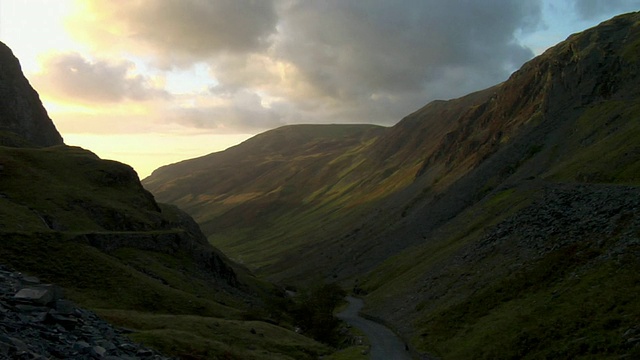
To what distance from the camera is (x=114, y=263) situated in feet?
227

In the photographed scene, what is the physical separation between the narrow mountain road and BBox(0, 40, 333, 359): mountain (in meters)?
7.71

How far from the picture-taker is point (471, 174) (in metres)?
159

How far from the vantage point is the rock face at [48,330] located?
24438 millimetres

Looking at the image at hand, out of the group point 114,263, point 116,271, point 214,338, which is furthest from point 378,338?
point 114,263

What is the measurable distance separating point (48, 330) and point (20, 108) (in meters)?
151

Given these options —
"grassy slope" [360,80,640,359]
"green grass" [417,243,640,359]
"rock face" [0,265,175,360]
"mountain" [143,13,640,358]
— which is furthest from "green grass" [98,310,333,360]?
"green grass" [417,243,640,359]

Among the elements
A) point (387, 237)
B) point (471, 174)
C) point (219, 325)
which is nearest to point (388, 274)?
point (387, 237)

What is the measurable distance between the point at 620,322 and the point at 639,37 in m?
148

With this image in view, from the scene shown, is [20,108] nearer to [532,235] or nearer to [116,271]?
[116,271]

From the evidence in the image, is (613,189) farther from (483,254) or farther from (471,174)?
(471,174)

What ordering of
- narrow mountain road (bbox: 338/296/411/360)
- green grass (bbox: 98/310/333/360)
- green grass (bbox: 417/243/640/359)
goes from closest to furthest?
green grass (bbox: 417/243/640/359) → green grass (bbox: 98/310/333/360) → narrow mountain road (bbox: 338/296/411/360)

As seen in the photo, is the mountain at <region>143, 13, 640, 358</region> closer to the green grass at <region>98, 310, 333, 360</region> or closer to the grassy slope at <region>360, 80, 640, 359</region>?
the grassy slope at <region>360, 80, 640, 359</region>

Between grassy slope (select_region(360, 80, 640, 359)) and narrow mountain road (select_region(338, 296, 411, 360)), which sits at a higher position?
grassy slope (select_region(360, 80, 640, 359))

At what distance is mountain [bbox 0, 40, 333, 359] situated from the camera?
41906 mm
